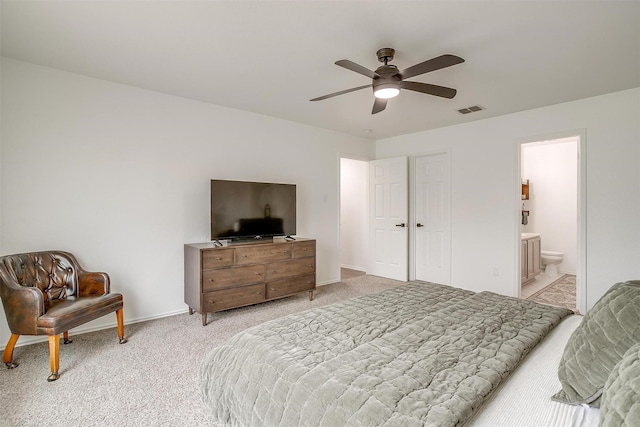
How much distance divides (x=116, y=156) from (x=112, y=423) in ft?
8.41

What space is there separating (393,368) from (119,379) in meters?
2.14

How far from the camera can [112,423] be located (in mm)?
1824

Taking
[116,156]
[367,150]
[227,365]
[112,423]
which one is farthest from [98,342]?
[367,150]

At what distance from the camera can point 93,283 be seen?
294cm

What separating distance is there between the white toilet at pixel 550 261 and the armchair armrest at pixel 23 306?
24.3 feet

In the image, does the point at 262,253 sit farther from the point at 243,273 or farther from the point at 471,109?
the point at 471,109

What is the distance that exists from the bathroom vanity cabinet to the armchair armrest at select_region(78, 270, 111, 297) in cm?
568

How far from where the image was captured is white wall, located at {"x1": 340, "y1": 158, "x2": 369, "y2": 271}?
6375mm

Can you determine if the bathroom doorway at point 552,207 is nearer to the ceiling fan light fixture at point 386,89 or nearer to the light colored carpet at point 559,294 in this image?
the light colored carpet at point 559,294

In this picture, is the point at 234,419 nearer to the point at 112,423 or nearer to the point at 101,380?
the point at 112,423

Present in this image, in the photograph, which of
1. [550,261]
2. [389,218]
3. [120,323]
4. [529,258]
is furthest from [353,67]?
[550,261]

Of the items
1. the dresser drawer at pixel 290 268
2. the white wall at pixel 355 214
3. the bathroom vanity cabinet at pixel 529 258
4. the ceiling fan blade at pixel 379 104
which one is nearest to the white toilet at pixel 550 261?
the bathroom vanity cabinet at pixel 529 258

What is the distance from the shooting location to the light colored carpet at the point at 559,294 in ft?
14.1

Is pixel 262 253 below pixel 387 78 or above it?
below
